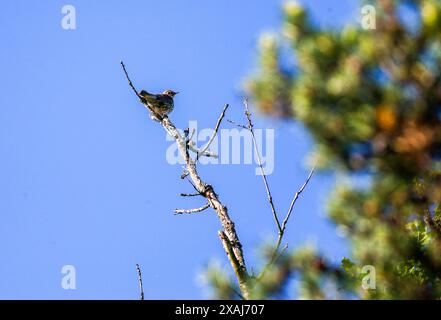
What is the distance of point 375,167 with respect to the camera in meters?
2.63

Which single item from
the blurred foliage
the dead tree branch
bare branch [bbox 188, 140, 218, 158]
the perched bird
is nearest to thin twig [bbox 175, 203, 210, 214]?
the dead tree branch

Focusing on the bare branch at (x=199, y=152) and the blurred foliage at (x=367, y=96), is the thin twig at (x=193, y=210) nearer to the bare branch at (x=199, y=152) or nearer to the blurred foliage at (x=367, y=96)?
the bare branch at (x=199, y=152)

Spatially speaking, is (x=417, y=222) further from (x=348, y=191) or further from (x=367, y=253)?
(x=348, y=191)

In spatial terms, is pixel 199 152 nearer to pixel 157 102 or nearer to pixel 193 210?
pixel 193 210

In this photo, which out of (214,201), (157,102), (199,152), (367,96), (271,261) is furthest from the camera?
(157,102)

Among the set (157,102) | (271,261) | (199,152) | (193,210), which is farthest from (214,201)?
(157,102)

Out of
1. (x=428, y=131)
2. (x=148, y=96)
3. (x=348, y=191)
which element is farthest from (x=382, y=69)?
(x=148, y=96)

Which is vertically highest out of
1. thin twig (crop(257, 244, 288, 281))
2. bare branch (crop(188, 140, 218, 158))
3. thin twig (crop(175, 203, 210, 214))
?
bare branch (crop(188, 140, 218, 158))

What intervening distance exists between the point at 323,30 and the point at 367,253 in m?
1.44

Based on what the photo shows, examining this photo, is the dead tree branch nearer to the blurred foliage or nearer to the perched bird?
the perched bird

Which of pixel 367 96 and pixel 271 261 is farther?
pixel 271 261

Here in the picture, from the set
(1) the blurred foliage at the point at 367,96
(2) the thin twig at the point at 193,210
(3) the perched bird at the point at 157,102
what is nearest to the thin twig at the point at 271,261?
(1) the blurred foliage at the point at 367,96

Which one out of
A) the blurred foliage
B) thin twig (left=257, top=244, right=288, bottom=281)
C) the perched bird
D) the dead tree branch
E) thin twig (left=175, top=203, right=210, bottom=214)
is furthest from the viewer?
the perched bird

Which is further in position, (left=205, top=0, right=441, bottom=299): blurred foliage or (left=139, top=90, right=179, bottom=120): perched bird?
(left=139, top=90, right=179, bottom=120): perched bird
